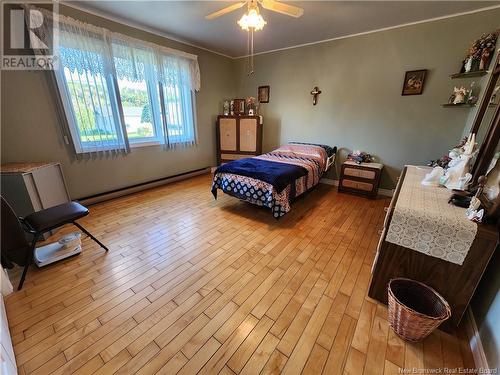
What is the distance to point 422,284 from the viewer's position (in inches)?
52.1

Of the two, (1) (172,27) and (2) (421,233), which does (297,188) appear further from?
(1) (172,27)

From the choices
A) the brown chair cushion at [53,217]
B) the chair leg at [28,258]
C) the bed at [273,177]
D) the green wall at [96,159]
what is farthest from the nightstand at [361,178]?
the chair leg at [28,258]

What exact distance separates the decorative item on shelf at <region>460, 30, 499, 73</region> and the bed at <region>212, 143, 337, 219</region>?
6.33ft

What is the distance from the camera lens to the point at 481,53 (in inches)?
91.6

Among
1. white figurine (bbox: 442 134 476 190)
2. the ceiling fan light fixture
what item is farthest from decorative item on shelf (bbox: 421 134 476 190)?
the ceiling fan light fixture

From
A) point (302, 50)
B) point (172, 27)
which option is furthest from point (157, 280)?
point (302, 50)

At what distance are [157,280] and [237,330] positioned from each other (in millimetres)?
804

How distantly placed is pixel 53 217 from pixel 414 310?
107 inches

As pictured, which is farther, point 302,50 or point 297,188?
point 302,50

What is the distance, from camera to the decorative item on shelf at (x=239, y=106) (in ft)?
14.7

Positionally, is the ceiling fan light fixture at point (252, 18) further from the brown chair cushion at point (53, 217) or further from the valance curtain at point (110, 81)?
the brown chair cushion at point (53, 217)

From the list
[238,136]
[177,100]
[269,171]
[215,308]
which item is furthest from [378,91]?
[215,308]

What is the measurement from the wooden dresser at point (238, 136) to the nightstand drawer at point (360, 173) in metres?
1.79

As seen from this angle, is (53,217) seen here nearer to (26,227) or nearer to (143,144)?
(26,227)
